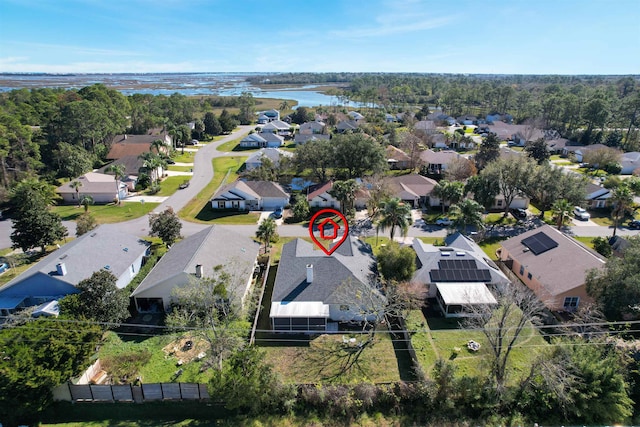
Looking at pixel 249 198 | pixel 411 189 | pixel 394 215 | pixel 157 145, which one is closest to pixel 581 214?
pixel 411 189

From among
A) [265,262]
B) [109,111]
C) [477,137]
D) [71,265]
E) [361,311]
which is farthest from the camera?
[477,137]

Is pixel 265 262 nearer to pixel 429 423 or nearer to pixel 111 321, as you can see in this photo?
pixel 111 321

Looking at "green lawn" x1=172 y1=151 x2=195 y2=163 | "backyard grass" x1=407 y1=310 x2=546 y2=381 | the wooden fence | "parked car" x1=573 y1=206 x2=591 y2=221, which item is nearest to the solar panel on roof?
"backyard grass" x1=407 y1=310 x2=546 y2=381

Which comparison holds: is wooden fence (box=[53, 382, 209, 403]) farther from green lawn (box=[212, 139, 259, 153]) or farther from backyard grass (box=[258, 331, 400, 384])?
green lawn (box=[212, 139, 259, 153])

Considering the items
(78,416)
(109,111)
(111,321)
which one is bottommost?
(78,416)

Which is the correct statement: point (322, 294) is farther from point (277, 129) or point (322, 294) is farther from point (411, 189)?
point (277, 129)

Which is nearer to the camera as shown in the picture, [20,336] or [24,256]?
[20,336]

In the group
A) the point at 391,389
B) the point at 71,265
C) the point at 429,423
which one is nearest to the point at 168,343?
the point at 71,265
